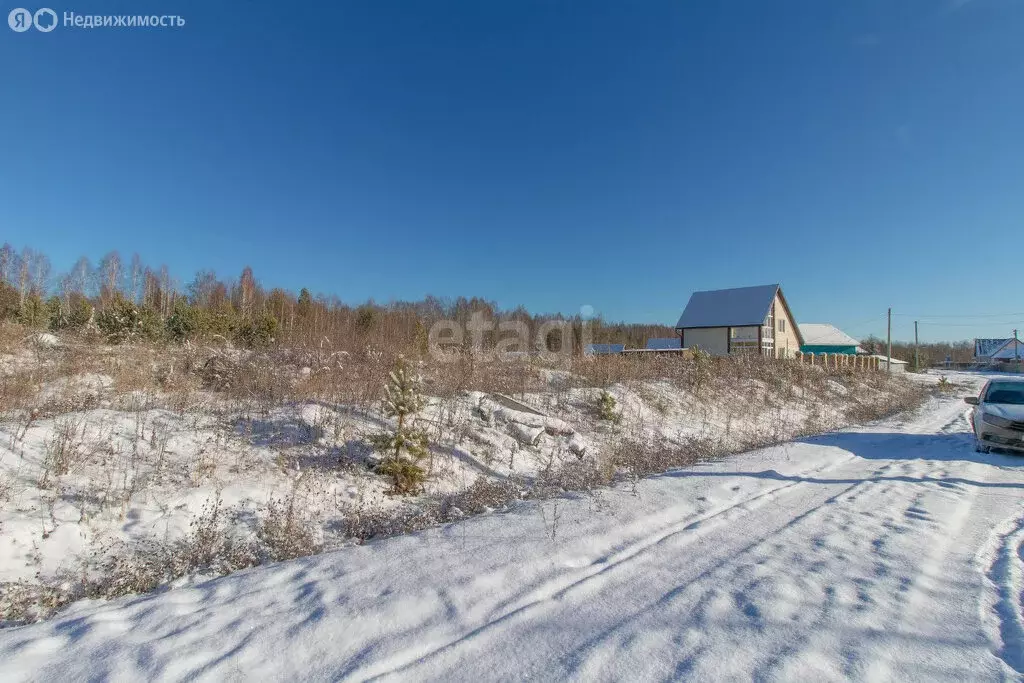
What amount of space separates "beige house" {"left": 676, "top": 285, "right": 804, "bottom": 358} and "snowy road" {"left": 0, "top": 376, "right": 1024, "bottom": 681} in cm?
3132

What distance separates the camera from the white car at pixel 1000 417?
8.30 m

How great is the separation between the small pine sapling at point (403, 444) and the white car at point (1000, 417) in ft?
33.0

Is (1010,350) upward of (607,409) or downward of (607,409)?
upward

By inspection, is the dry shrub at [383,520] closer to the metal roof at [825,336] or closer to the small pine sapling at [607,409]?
the small pine sapling at [607,409]

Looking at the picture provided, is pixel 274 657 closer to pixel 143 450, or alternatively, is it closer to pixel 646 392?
pixel 143 450

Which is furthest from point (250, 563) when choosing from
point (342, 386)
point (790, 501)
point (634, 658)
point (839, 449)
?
point (839, 449)

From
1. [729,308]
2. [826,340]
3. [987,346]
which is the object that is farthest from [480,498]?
[987,346]

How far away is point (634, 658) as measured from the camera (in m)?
2.44

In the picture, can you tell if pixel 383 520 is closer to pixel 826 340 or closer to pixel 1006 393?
pixel 1006 393

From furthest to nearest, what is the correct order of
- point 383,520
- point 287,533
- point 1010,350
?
point 1010,350
point 383,520
point 287,533

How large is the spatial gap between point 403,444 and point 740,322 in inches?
1352

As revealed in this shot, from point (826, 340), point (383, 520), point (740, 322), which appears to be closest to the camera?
point (383, 520)

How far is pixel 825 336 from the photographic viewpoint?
158ft

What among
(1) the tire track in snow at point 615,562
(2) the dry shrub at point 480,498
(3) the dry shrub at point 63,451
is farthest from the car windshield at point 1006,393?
(3) the dry shrub at point 63,451
